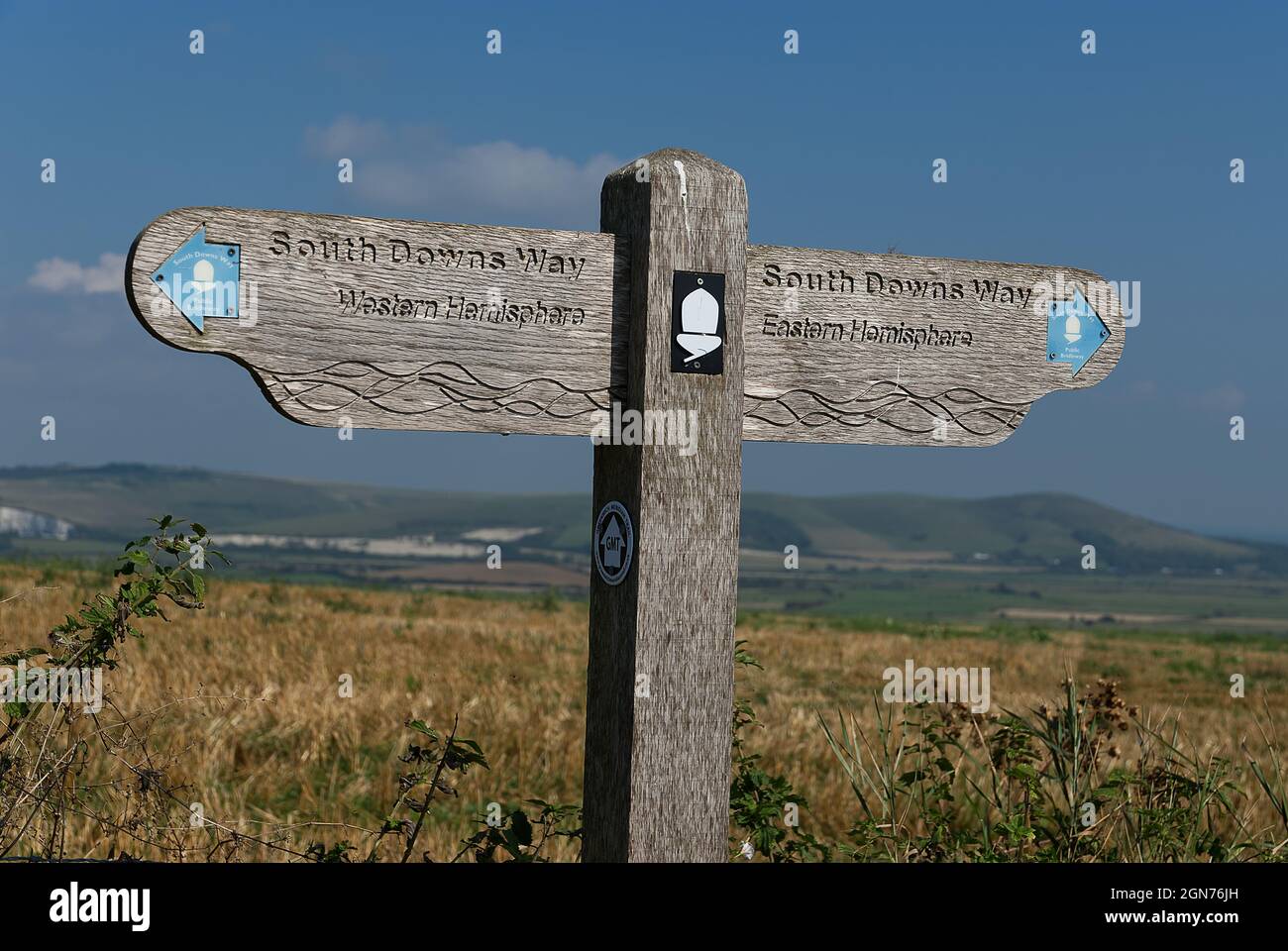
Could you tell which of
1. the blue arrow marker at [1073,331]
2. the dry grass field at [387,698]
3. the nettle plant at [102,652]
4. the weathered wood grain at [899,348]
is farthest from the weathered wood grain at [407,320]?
the blue arrow marker at [1073,331]

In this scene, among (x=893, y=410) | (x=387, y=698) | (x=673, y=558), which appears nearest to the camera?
(x=673, y=558)

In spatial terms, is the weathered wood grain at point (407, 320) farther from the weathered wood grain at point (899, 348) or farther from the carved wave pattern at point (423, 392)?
the weathered wood grain at point (899, 348)

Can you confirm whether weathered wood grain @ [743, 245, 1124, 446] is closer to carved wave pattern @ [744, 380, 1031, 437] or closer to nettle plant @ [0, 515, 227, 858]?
carved wave pattern @ [744, 380, 1031, 437]

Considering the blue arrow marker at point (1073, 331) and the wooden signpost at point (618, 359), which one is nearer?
the wooden signpost at point (618, 359)

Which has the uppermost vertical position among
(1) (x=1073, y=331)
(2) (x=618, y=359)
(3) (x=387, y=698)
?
(1) (x=1073, y=331)

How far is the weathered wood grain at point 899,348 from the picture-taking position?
13.0ft

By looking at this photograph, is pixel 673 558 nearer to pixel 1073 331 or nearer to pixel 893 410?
pixel 893 410

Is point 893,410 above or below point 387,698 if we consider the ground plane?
above

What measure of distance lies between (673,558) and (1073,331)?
1782mm

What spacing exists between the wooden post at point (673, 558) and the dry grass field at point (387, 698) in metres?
1.05

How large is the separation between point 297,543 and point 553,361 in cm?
19980

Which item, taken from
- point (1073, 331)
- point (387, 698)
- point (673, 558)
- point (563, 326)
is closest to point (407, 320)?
point (563, 326)

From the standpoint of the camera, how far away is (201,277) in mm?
3385
